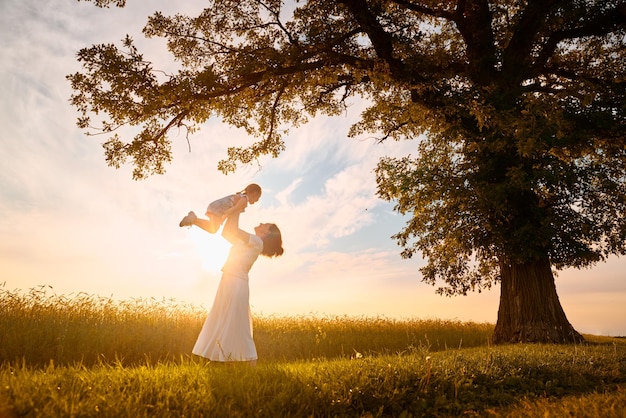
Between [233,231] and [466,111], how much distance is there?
9115 millimetres

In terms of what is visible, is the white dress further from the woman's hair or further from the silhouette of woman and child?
the woman's hair

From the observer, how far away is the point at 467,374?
26.0 ft

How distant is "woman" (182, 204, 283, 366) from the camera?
8039 millimetres

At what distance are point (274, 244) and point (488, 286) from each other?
33.9ft

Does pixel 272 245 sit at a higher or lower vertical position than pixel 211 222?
lower

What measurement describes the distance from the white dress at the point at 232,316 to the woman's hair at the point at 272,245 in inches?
15.5

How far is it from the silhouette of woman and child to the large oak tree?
6.56m

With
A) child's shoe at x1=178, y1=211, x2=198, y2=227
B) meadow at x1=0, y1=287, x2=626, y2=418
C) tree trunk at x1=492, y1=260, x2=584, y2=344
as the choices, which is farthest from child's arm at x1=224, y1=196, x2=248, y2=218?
tree trunk at x1=492, y1=260, x2=584, y2=344

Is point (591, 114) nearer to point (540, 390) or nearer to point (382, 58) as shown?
point (382, 58)

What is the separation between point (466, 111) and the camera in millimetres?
14656

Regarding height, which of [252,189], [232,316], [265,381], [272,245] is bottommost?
[265,381]

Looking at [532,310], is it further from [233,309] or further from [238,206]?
[238,206]

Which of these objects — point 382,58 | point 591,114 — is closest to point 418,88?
point 382,58

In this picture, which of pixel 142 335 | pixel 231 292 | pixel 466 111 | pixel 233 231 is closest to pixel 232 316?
pixel 231 292
